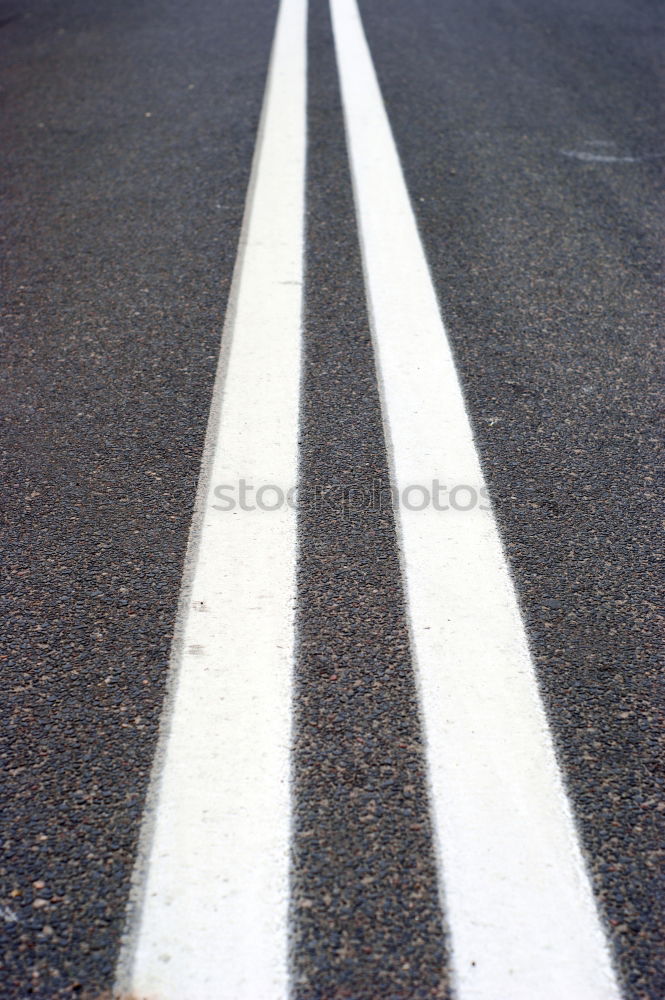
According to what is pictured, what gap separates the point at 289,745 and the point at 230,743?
0.40 ft

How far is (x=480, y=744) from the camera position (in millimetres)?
1999

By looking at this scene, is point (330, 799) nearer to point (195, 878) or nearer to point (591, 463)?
point (195, 878)

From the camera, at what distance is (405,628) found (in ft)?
7.50

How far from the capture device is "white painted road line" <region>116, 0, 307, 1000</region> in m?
1.62

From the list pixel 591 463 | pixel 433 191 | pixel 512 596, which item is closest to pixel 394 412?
pixel 591 463

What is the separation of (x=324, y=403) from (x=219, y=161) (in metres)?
2.62

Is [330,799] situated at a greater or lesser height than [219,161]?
lesser

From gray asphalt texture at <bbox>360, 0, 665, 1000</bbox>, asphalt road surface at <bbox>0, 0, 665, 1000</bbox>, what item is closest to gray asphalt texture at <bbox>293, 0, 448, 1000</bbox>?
asphalt road surface at <bbox>0, 0, 665, 1000</bbox>

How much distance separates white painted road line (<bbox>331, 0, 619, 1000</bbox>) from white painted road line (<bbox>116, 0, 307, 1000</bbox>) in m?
0.31

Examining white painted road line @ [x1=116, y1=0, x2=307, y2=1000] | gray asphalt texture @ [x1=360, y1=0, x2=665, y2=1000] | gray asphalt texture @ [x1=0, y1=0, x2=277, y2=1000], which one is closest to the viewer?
white painted road line @ [x1=116, y1=0, x2=307, y2=1000]

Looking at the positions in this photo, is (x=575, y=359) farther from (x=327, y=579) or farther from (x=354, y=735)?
(x=354, y=735)

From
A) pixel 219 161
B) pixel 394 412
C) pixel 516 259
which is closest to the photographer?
pixel 394 412

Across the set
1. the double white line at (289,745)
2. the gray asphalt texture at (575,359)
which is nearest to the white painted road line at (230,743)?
the double white line at (289,745)

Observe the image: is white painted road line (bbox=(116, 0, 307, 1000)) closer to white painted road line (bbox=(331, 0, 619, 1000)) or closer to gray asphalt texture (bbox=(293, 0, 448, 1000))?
gray asphalt texture (bbox=(293, 0, 448, 1000))
